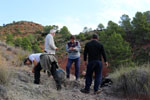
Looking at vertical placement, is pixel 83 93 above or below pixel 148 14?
below

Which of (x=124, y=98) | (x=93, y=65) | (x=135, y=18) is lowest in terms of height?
(x=124, y=98)

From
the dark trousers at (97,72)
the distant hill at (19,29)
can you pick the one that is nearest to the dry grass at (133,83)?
the dark trousers at (97,72)

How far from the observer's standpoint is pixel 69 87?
5270 mm

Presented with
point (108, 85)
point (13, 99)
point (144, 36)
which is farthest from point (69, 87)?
point (144, 36)

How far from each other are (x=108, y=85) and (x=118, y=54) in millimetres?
16523

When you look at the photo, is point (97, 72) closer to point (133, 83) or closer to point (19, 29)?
point (133, 83)

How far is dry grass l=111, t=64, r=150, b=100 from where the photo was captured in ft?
14.4

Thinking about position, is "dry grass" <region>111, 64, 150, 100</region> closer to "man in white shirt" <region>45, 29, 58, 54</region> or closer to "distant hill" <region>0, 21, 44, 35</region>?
"man in white shirt" <region>45, 29, 58, 54</region>

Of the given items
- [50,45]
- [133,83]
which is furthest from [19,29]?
[133,83]

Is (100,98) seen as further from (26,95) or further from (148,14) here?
(148,14)

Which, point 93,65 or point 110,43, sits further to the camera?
point 110,43

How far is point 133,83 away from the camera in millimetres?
4484

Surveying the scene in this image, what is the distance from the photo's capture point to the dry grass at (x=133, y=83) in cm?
438

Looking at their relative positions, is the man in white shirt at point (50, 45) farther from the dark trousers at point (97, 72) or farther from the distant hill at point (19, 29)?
the distant hill at point (19, 29)
